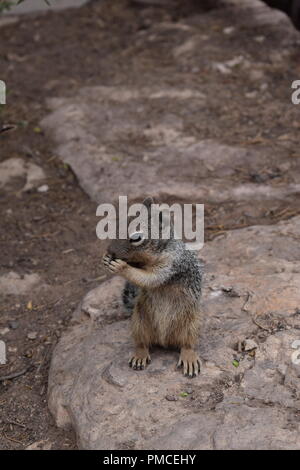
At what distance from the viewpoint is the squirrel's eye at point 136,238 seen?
3381 mm

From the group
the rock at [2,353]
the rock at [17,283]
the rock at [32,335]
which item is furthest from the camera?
the rock at [17,283]

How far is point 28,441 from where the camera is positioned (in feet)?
11.6

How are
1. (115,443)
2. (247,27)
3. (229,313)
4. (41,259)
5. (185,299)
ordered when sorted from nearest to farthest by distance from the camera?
(115,443), (185,299), (229,313), (41,259), (247,27)

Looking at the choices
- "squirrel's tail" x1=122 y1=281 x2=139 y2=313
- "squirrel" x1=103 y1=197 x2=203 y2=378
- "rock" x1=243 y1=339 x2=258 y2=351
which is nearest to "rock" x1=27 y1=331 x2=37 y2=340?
"squirrel's tail" x1=122 y1=281 x2=139 y2=313

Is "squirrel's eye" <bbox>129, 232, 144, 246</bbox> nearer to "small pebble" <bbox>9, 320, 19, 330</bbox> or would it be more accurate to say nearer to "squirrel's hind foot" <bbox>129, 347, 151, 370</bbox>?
"squirrel's hind foot" <bbox>129, 347, 151, 370</bbox>

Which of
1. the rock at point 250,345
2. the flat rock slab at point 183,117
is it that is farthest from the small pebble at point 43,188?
the rock at point 250,345

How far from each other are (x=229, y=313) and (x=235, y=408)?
2.73ft

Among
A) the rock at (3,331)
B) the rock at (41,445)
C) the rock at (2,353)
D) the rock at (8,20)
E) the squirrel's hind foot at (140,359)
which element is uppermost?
the squirrel's hind foot at (140,359)

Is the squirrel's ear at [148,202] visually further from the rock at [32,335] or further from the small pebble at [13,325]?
the small pebble at [13,325]

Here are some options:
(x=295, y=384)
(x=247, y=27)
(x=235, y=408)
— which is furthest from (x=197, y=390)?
(x=247, y=27)

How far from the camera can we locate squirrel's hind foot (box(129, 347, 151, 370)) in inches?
142

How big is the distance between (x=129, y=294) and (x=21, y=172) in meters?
2.82

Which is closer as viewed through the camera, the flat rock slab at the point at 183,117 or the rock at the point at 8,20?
the flat rock slab at the point at 183,117

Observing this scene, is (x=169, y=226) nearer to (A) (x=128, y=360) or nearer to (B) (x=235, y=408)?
(A) (x=128, y=360)
